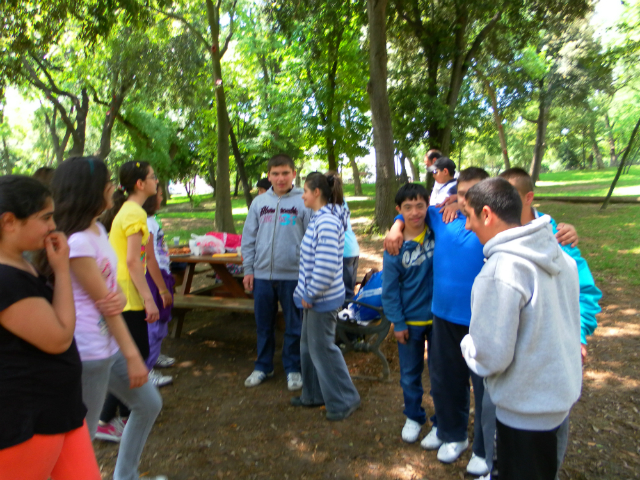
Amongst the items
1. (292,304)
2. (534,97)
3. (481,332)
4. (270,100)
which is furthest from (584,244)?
(534,97)

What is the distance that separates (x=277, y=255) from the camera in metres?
4.19

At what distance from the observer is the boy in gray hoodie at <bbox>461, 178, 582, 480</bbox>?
5.95 feet

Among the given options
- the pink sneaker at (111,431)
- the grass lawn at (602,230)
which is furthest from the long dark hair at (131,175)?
the grass lawn at (602,230)

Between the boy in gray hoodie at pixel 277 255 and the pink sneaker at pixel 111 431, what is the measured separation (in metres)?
1.19

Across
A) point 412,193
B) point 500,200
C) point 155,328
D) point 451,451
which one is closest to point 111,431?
point 155,328

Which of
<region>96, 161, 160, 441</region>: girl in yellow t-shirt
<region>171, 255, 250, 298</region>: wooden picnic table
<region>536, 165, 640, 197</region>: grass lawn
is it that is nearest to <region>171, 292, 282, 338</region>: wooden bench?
<region>171, 255, 250, 298</region>: wooden picnic table

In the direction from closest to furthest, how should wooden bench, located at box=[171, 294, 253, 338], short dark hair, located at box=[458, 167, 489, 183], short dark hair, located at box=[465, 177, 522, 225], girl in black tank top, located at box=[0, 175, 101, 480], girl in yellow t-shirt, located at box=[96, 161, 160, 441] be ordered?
girl in black tank top, located at box=[0, 175, 101, 480]
short dark hair, located at box=[465, 177, 522, 225]
short dark hair, located at box=[458, 167, 489, 183]
girl in yellow t-shirt, located at box=[96, 161, 160, 441]
wooden bench, located at box=[171, 294, 253, 338]

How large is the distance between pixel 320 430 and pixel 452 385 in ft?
3.75

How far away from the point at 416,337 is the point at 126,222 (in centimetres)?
211

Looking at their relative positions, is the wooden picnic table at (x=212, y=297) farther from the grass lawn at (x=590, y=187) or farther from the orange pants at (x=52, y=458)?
the grass lawn at (x=590, y=187)

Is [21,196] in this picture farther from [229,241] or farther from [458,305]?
[229,241]

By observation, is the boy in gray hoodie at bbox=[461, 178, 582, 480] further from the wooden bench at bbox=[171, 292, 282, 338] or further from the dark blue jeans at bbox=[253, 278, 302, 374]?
the wooden bench at bbox=[171, 292, 282, 338]

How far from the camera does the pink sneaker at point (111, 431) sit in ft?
11.2

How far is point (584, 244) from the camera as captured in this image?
1030 cm
